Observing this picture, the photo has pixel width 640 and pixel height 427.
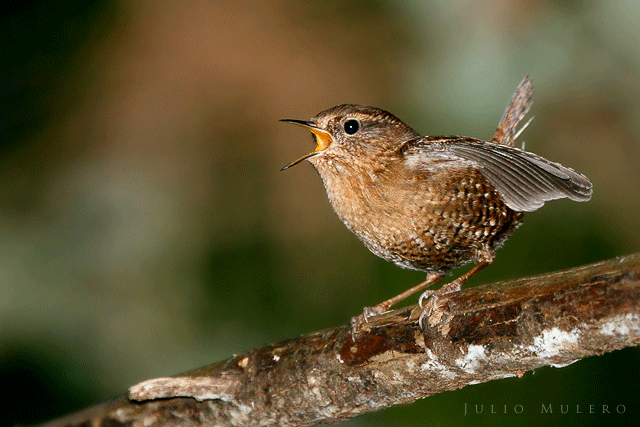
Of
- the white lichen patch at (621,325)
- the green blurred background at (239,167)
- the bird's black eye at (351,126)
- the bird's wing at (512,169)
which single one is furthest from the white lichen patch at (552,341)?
the green blurred background at (239,167)

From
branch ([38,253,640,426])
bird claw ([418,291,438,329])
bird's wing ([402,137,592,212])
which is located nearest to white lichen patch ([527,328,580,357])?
branch ([38,253,640,426])

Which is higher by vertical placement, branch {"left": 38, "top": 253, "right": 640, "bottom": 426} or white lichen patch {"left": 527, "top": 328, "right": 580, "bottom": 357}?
branch {"left": 38, "top": 253, "right": 640, "bottom": 426}

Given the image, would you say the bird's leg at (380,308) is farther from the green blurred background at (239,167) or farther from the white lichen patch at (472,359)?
the green blurred background at (239,167)

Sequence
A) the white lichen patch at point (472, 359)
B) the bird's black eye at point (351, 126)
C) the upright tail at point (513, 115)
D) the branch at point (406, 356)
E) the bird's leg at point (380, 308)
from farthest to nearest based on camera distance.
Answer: the upright tail at point (513, 115) → the bird's black eye at point (351, 126) → the bird's leg at point (380, 308) → the white lichen patch at point (472, 359) → the branch at point (406, 356)

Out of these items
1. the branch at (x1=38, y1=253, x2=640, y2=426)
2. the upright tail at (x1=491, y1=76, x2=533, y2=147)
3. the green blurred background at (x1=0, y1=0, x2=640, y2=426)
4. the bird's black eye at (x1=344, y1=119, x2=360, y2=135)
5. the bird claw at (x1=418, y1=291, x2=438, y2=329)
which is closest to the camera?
the branch at (x1=38, y1=253, x2=640, y2=426)

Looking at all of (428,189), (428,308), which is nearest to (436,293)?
(428,308)

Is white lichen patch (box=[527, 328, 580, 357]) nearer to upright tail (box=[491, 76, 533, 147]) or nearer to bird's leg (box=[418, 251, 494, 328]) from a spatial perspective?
bird's leg (box=[418, 251, 494, 328])

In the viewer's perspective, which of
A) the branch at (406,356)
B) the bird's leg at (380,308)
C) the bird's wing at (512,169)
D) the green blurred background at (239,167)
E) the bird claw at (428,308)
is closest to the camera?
the branch at (406,356)

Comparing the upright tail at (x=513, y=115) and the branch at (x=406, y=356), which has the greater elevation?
the upright tail at (x=513, y=115)
